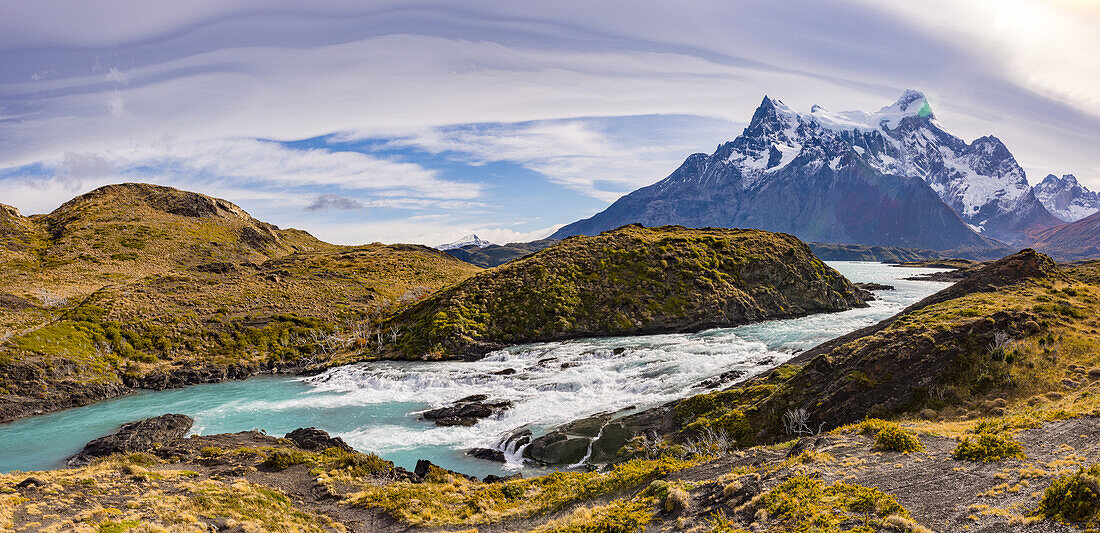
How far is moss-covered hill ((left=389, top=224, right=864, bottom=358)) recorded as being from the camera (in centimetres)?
8300

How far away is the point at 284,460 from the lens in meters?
29.1

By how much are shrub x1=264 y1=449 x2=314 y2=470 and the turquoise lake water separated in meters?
9.84

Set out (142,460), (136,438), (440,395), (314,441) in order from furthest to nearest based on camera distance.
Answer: (440,395) → (136,438) → (314,441) → (142,460)

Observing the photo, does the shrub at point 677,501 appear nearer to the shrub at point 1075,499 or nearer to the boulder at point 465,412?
the shrub at point 1075,499

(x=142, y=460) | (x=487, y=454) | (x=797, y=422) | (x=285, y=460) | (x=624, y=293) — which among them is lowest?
(x=487, y=454)

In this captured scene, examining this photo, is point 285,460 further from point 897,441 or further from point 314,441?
point 897,441

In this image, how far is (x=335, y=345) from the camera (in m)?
85.6

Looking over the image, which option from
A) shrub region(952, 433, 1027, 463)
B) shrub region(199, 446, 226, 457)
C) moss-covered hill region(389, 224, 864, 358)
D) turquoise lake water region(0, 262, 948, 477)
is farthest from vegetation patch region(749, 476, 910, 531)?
moss-covered hill region(389, 224, 864, 358)

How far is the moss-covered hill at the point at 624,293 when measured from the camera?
272ft

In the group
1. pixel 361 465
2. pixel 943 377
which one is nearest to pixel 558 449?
pixel 361 465

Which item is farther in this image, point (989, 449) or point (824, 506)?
point (989, 449)

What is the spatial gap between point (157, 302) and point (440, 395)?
61600 mm

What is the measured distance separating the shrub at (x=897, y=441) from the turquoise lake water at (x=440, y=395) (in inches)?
938

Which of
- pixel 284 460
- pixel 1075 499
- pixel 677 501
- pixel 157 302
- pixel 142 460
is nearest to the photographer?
pixel 1075 499
